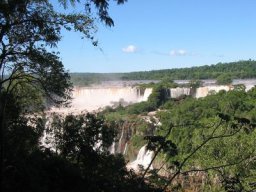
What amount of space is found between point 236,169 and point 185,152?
35.1 ft

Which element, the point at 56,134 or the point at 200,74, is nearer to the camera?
the point at 56,134

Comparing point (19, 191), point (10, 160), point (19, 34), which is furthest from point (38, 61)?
point (19, 191)

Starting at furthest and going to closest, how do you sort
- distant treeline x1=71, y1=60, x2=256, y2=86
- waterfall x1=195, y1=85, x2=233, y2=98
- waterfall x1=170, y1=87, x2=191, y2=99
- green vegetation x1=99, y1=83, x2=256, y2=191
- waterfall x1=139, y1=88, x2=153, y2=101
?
distant treeline x1=71, y1=60, x2=256, y2=86 → waterfall x1=139, y1=88, x2=153, y2=101 → waterfall x1=170, y1=87, x2=191, y2=99 → waterfall x1=195, y1=85, x2=233, y2=98 → green vegetation x1=99, y1=83, x2=256, y2=191

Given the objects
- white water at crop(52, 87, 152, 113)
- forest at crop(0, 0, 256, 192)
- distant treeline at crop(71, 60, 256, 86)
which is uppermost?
forest at crop(0, 0, 256, 192)

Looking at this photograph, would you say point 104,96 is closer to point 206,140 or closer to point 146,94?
point 146,94

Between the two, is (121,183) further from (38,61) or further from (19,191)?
(38,61)

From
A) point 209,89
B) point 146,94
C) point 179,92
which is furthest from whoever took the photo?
point 146,94

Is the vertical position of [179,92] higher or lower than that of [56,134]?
lower

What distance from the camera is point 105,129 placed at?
9539 mm

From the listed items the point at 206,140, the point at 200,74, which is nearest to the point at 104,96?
the point at 200,74

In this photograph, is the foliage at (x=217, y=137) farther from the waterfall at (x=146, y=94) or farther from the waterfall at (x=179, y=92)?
the waterfall at (x=146, y=94)

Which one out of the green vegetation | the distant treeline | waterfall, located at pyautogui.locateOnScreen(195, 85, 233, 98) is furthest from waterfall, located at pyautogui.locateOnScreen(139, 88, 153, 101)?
the distant treeline

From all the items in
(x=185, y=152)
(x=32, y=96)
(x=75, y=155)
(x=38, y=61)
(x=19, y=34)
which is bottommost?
(x=185, y=152)

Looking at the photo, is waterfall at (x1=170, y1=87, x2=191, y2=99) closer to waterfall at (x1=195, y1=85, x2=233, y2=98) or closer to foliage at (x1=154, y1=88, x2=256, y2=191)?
waterfall at (x1=195, y1=85, x2=233, y2=98)
